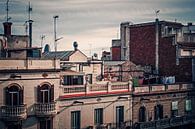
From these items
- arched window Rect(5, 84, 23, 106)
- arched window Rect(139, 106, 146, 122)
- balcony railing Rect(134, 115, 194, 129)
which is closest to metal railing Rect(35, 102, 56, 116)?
arched window Rect(5, 84, 23, 106)

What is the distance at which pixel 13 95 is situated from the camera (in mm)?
30844

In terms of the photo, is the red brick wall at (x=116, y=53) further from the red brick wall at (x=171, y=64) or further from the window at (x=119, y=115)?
the window at (x=119, y=115)

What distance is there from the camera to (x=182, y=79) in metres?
48.8

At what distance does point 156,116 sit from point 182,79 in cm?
892

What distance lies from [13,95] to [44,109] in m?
3.18

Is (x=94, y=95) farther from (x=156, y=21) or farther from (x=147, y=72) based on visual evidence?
(x=156, y=21)

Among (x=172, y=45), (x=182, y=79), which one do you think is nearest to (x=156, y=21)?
(x=172, y=45)

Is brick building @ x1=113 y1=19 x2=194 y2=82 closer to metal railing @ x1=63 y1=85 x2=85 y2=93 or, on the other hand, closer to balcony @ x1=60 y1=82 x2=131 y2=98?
balcony @ x1=60 y1=82 x2=131 y2=98

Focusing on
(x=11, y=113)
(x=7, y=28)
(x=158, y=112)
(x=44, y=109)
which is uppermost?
(x=7, y=28)

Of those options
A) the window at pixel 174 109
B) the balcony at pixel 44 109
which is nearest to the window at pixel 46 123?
the balcony at pixel 44 109

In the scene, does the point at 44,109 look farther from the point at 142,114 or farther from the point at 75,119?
the point at 142,114

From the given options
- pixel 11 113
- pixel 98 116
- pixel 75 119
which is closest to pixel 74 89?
pixel 75 119

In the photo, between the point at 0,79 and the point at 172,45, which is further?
the point at 172,45

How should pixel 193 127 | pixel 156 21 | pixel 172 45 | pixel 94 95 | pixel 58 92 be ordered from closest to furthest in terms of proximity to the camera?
pixel 58 92, pixel 94 95, pixel 193 127, pixel 172 45, pixel 156 21
